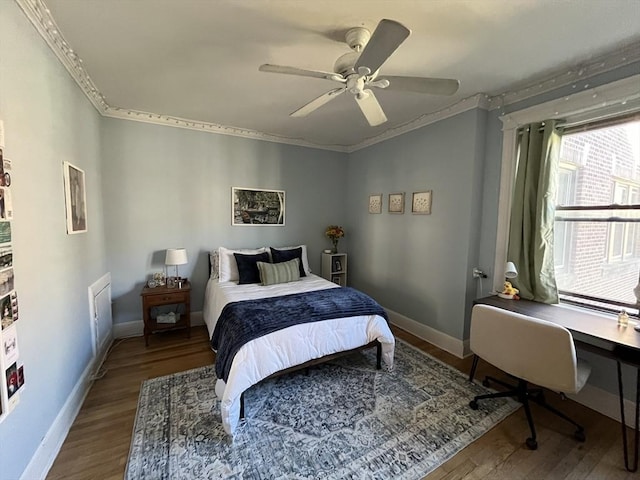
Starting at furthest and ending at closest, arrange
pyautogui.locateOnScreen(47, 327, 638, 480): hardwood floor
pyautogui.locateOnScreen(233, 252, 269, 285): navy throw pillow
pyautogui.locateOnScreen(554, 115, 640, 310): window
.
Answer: pyautogui.locateOnScreen(233, 252, 269, 285): navy throw pillow
pyautogui.locateOnScreen(554, 115, 640, 310): window
pyautogui.locateOnScreen(47, 327, 638, 480): hardwood floor

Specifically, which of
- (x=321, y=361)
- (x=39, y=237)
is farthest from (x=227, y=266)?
(x=39, y=237)

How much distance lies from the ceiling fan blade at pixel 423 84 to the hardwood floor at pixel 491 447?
225 centimetres

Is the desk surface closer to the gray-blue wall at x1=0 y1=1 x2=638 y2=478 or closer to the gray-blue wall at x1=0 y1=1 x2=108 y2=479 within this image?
the gray-blue wall at x1=0 y1=1 x2=638 y2=478

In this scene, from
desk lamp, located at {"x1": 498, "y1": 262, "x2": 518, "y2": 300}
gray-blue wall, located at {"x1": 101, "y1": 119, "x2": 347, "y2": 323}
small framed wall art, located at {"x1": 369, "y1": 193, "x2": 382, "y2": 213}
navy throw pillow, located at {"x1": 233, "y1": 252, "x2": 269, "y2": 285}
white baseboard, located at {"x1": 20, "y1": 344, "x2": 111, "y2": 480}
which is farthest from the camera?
small framed wall art, located at {"x1": 369, "y1": 193, "x2": 382, "y2": 213}

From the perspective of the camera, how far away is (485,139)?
2.74m

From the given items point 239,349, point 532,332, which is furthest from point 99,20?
point 532,332

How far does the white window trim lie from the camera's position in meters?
1.93

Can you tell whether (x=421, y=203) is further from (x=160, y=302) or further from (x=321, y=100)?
(x=160, y=302)

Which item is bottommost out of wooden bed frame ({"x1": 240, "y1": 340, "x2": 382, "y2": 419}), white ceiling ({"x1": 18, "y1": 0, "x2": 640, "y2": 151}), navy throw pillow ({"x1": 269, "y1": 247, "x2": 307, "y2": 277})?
wooden bed frame ({"x1": 240, "y1": 340, "x2": 382, "y2": 419})

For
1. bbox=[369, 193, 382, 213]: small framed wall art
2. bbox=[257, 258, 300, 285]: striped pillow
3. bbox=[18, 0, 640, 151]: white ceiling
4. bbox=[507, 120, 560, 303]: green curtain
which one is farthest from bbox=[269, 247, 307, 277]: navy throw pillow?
bbox=[507, 120, 560, 303]: green curtain

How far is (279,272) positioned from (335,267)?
1251 millimetres

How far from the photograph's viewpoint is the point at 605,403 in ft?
6.68

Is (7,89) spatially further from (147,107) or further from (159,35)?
(147,107)

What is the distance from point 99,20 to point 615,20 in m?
3.02
